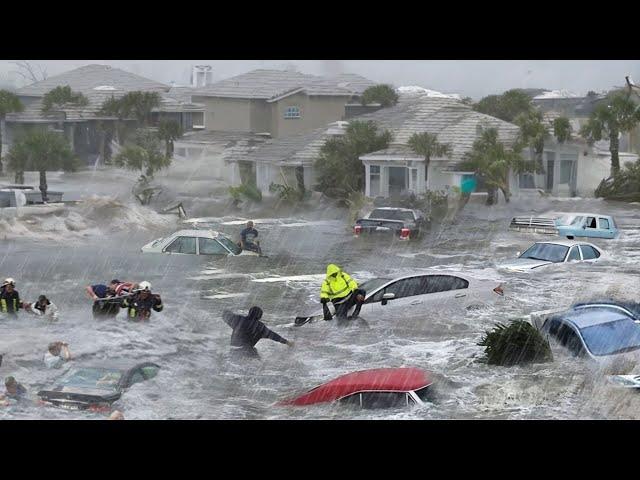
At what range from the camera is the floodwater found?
9.52m

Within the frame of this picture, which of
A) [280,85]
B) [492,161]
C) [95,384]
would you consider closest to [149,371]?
[95,384]

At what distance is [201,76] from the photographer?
10.1 meters

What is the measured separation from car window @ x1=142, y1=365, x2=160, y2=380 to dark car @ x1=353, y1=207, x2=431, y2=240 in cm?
218

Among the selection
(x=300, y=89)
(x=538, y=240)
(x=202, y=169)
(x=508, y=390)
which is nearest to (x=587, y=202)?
(x=538, y=240)

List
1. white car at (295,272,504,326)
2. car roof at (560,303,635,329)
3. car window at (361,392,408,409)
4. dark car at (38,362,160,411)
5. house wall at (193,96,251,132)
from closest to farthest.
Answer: car window at (361,392,408,409) < dark car at (38,362,160,411) < car roof at (560,303,635,329) < white car at (295,272,504,326) < house wall at (193,96,251,132)

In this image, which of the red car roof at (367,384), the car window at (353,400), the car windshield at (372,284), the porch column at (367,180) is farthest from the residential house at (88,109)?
the car window at (353,400)

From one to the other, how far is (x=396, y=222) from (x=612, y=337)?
216 cm

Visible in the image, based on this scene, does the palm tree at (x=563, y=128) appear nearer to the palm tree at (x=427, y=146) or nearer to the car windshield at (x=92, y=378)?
the palm tree at (x=427, y=146)

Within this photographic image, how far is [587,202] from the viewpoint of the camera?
10125mm

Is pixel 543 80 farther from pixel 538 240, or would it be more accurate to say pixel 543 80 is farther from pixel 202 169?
pixel 202 169

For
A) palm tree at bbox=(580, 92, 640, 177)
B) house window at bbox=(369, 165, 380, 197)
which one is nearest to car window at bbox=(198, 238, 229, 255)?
house window at bbox=(369, 165, 380, 197)

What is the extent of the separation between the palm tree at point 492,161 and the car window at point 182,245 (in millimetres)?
2575

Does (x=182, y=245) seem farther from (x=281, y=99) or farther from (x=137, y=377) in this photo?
(x=281, y=99)

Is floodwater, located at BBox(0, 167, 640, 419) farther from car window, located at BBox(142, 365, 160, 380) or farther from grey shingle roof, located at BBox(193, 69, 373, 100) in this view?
grey shingle roof, located at BBox(193, 69, 373, 100)
